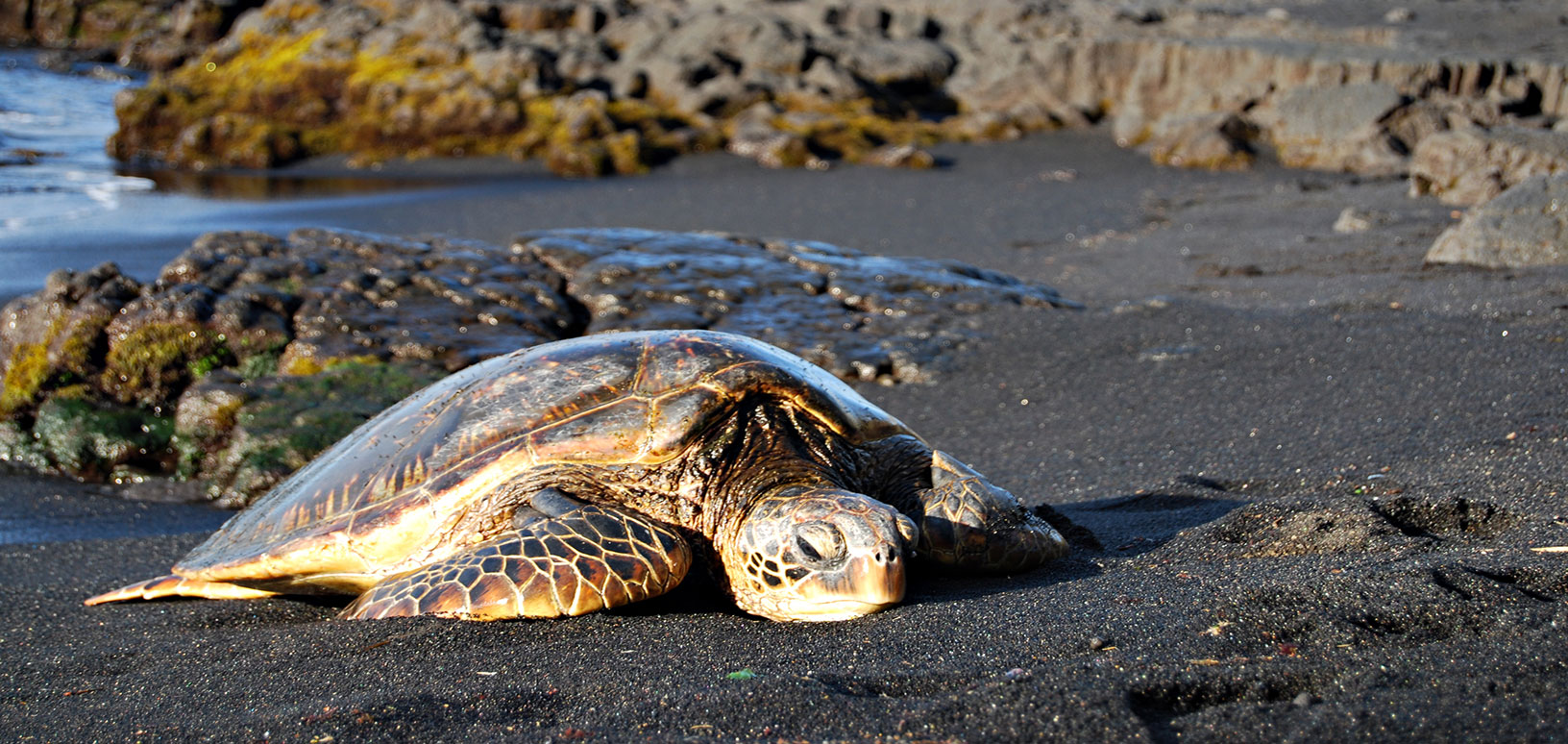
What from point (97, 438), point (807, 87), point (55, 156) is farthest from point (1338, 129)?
point (55, 156)

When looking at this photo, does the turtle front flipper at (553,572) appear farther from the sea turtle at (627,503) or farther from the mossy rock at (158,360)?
the mossy rock at (158,360)

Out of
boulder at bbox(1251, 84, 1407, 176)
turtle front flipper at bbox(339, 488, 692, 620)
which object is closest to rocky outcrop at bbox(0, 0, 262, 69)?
boulder at bbox(1251, 84, 1407, 176)

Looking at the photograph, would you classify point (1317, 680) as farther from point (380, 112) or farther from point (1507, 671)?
point (380, 112)

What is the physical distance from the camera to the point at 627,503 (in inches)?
123

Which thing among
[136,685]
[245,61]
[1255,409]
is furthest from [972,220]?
[245,61]

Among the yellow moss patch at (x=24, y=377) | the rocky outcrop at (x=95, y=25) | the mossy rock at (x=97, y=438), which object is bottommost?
the mossy rock at (x=97, y=438)

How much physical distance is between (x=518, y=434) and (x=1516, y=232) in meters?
6.63

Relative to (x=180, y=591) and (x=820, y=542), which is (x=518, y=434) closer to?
(x=820, y=542)

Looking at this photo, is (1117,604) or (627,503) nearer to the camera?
(1117,604)

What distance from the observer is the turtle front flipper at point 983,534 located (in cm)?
303

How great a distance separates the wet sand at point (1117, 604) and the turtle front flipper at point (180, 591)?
0.05 meters

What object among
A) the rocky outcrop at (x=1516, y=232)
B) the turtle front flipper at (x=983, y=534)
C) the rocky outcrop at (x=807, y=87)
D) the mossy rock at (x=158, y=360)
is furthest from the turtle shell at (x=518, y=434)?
the rocky outcrop at (x=807, y=87)

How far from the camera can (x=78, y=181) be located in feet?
47.7

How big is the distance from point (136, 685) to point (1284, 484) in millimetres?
3440
